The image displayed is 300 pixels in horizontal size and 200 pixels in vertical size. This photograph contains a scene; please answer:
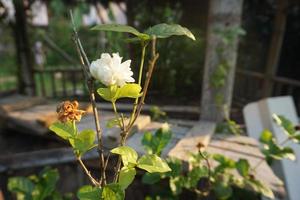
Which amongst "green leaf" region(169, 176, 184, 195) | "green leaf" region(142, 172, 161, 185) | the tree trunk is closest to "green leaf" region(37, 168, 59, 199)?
"green leaf" region(142, 172, 161, 185)

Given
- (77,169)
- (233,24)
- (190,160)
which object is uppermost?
(233,24)

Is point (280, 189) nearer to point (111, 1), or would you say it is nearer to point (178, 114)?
point (178, 114)

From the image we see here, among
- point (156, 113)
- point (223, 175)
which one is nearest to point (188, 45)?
point (156, 113)

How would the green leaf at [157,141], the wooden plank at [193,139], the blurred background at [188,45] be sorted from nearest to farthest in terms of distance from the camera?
1. the green leaf at [157,141]
2. the wooden plank at [193,139]
3. the blurred background at [188,45]

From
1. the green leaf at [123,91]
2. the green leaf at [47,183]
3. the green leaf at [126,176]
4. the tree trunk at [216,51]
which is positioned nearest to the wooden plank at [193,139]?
the tree trunk at [216,51]

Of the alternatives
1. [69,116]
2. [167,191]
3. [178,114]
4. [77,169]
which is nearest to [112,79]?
[69,116]

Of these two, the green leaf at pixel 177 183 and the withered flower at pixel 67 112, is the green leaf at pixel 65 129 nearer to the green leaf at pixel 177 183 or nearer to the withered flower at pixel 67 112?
the withered flower at pixel 67 112

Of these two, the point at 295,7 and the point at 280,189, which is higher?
the point at 295,7

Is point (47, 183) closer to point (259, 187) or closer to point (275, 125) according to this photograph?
point (259, 187)
